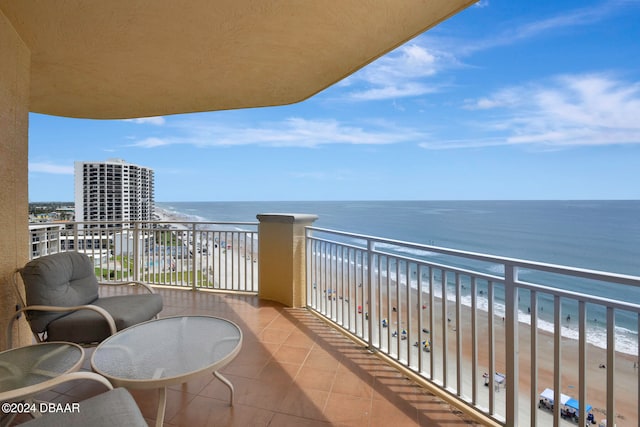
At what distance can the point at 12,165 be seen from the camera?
2170 millimetres

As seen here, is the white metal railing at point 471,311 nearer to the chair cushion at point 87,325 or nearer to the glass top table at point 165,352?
the glass top table at point 165,352

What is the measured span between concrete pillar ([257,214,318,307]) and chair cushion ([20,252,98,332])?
1.88m

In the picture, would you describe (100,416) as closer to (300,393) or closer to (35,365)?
(35,365)

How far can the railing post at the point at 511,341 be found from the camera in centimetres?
154

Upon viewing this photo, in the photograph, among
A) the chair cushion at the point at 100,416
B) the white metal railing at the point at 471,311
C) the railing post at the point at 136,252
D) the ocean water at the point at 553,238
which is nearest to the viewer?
the chair cushion at the point at 100,416

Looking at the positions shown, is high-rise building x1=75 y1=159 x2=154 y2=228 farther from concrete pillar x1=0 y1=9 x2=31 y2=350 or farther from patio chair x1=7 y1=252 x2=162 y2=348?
patio chair x1=7 y1=252 x2=162 y2=348

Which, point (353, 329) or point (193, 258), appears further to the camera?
point (193, 258)

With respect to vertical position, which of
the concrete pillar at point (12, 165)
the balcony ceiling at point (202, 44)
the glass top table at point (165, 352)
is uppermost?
the balcony ceiling at point (202, 44)

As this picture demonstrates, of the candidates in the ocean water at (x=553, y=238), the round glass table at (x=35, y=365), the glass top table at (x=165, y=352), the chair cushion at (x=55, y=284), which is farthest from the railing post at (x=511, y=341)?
the ocean water at (x=553, y=238)

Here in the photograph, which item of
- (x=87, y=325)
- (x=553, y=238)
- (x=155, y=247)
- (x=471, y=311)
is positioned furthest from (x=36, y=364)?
(x=553, y=238)

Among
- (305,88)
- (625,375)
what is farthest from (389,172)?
(305,88)

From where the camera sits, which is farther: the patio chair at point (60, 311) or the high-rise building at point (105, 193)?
the high-rise building at point (105, 193)

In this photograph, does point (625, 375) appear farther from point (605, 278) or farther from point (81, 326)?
point (81, 326)

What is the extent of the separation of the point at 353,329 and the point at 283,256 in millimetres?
1342
